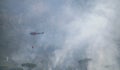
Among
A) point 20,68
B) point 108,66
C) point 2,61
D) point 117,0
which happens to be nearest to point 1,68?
point 2,61

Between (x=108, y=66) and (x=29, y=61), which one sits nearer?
(x=29, y=61)

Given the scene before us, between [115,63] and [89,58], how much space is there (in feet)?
16.8

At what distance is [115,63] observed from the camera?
40906 millimetres

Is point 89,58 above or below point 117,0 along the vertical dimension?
below

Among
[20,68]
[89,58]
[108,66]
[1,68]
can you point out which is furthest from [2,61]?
[108,66]

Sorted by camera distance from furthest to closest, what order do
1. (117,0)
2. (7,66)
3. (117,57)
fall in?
(117,57) < (7,66) < (117,0)

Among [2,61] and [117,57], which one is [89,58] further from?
[2,61]

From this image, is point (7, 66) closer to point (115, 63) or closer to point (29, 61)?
point (29, 61)

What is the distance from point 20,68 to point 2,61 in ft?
13.7

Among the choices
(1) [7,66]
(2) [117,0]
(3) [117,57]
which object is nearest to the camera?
(2) [117,0]

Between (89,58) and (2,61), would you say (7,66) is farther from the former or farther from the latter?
(89,58)

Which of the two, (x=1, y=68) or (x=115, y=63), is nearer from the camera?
(x=1, y=68)

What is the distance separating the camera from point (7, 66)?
37531mm

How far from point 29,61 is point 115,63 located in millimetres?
15384
